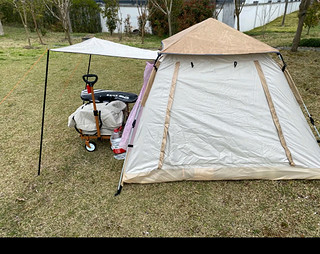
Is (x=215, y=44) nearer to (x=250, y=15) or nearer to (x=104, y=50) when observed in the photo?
(x=104, y=50)

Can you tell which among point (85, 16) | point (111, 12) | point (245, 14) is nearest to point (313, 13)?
point (245, 14)

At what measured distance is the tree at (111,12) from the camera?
15.7 m

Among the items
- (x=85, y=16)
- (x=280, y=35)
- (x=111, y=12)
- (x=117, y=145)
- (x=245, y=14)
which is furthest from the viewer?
(x=245, y=14)

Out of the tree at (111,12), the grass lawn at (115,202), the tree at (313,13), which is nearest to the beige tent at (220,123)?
the grass lawn at (115,202)

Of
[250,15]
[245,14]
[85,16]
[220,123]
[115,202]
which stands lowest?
[115,202]

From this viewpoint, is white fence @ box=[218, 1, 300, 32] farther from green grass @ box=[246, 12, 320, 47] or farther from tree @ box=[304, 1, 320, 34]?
tree @ box=[304, 1, 320, 34]

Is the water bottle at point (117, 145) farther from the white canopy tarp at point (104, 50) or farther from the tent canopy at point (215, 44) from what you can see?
the tent canopy at point (215, 44)

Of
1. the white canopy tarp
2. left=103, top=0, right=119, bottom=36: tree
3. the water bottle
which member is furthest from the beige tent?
left=103, top=0, right=119, bottom=36: tree

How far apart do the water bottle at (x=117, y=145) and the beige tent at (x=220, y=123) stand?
566mm

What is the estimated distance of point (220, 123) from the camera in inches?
125

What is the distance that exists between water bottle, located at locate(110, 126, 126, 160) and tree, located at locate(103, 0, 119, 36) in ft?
46.7

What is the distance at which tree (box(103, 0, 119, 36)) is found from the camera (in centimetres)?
1566

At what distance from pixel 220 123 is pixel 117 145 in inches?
68.0

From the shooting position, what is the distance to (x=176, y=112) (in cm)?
317
